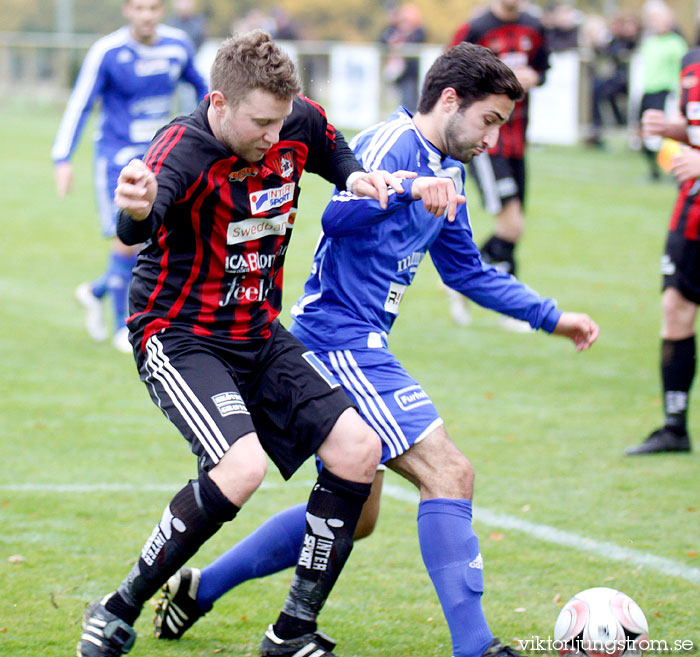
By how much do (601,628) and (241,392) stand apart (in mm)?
1261

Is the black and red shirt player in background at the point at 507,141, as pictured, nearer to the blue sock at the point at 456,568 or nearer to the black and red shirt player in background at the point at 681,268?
the black and red shirt player in background at the point at 681,268

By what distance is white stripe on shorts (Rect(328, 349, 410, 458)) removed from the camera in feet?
11.2

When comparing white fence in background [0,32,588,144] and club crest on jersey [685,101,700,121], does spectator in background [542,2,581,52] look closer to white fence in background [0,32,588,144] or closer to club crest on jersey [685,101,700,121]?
white fence in background [0,32,588,144]

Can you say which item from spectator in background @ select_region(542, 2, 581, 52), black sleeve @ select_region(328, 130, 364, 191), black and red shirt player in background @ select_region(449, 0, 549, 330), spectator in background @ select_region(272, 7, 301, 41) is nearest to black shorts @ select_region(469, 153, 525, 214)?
black and red shirt player in background @ select_region(449, 0, 549, 330)

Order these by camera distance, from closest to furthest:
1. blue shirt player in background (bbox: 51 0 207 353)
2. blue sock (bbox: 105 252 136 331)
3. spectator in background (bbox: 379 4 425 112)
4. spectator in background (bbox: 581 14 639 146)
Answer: blue shirt player in background (bbox: 51 0 207 353) < blue sock (bbox: 105 252 136 331) < spectator in background (bbox: 379 4 425 112) < spectator in background (bbox: 581 14 639 146)

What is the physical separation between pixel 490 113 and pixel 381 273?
622 mm

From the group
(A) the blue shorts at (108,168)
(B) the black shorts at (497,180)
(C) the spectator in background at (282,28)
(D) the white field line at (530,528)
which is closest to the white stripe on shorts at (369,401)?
(D) the white field line at (530,528)

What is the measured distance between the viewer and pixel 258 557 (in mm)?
3701

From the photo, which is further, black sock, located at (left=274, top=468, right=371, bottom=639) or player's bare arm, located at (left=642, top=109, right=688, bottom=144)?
player's bare arm, located at (left=642, top=109, right=688, bottom=144)

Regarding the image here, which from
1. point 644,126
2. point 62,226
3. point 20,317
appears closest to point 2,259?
point 62,226

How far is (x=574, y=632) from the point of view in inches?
127

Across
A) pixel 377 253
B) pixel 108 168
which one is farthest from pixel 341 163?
pixel 108 168

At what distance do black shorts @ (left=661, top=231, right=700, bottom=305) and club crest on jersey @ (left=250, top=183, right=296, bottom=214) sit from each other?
8.72ft

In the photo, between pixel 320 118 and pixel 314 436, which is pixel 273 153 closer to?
pixel 320 118
